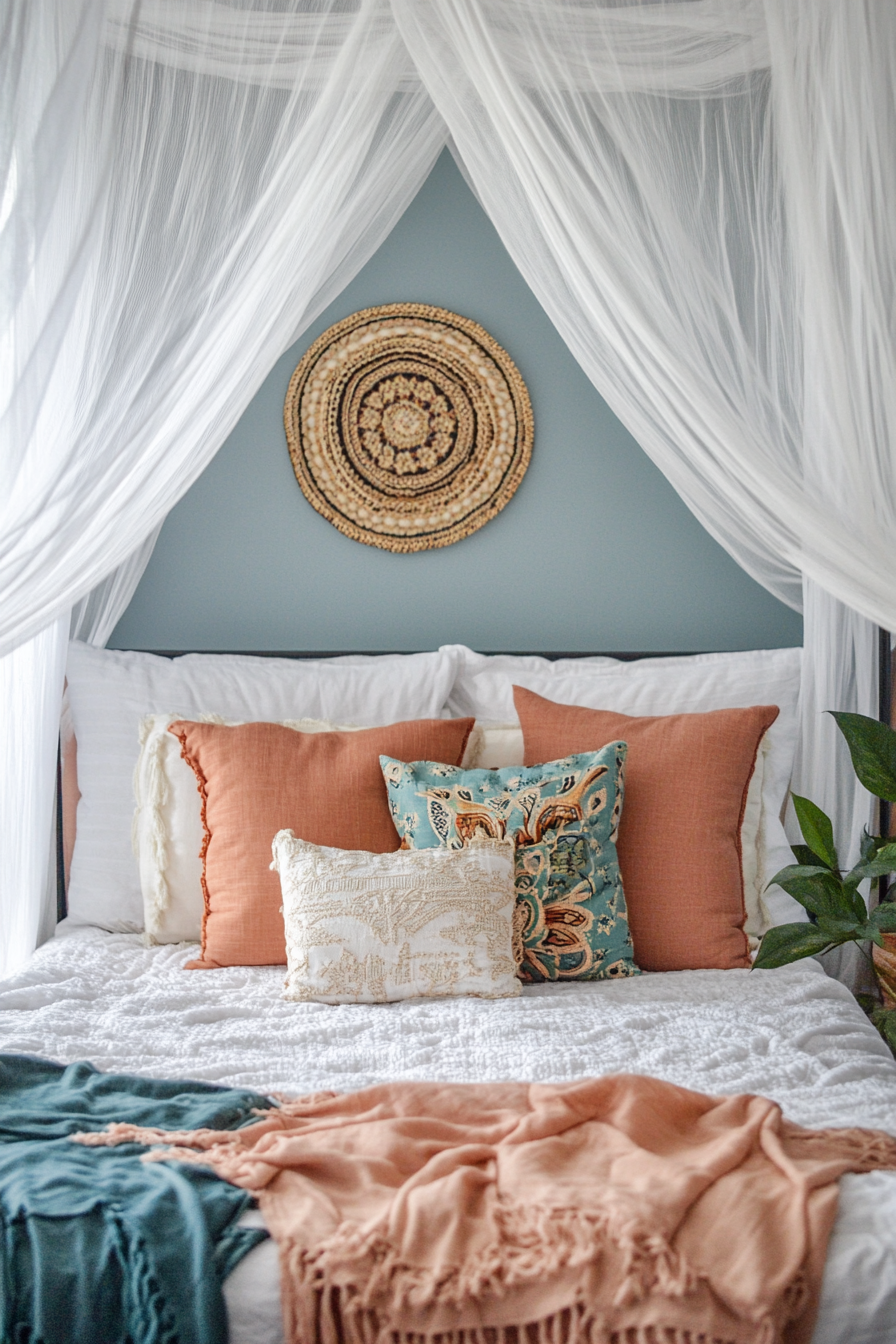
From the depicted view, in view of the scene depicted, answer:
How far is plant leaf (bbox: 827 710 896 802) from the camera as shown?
6.62ft

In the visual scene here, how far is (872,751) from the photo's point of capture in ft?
6.66

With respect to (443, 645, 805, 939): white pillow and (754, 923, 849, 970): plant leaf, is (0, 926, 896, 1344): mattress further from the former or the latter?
(443, 645, 805, 939): white pillow

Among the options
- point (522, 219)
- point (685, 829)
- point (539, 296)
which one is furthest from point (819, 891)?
point (522, 219)

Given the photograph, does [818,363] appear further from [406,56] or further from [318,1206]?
[318,1206]

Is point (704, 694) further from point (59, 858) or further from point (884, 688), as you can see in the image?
point (59, 858)

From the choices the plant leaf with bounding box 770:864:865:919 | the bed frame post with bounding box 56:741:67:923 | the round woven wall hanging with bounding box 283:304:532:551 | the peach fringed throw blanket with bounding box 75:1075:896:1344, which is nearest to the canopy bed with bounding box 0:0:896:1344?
the plant leaf with bounding box 770:864:865:919

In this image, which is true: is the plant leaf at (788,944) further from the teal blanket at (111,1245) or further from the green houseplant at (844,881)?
the teal blanket at (111,1245)

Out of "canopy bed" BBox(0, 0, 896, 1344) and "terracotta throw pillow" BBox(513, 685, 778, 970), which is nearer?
"canopy bed" BBox(0, 0, 896, 1344)

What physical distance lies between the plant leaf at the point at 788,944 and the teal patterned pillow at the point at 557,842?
233 mm

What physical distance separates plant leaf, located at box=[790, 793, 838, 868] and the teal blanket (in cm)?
131

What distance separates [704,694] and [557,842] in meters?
0.65

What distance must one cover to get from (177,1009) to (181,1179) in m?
0.64

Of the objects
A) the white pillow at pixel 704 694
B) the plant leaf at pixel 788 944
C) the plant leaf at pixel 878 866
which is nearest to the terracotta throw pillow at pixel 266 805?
the white pillow at pixel 704 694

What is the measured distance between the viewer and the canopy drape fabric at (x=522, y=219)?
1.78m
